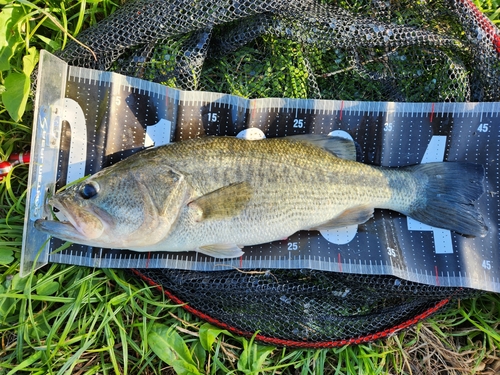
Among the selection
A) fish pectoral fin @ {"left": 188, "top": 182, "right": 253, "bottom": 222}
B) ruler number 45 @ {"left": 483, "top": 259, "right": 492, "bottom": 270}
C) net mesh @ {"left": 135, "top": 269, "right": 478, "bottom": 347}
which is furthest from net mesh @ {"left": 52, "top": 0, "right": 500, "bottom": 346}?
fish pectoral fin @ {"left": 188, "top": 182, "right": 253, "bottom": 222}

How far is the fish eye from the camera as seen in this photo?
241 cm

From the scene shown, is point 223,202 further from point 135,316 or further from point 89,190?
point 135,316

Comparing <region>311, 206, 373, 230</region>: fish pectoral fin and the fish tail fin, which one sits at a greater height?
the fish tail fin

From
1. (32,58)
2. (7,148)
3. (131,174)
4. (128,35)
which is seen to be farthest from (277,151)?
(7,148)

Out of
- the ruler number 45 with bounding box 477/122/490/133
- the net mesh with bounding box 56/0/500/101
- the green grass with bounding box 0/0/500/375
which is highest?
the net mesh with bounding box 56/0/500/101

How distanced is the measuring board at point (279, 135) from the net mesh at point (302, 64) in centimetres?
10

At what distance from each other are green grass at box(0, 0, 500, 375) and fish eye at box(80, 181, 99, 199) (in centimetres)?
75

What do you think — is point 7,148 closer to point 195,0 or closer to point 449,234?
point 195,0

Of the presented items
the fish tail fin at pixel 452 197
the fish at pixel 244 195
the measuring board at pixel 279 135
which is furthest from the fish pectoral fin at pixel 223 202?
the fish tail fin at pixel 452 197

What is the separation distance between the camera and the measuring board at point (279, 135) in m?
2.81

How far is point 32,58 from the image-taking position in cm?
280

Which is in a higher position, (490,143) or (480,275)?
(490,143)

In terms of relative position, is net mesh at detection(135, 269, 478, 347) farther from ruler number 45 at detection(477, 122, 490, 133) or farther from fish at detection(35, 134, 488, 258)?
ruler number 45 at detection(477, 122, 490, 133)

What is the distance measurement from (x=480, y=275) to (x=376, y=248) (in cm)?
78
